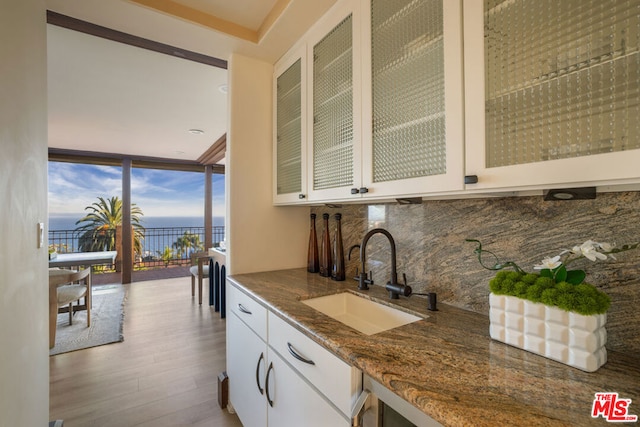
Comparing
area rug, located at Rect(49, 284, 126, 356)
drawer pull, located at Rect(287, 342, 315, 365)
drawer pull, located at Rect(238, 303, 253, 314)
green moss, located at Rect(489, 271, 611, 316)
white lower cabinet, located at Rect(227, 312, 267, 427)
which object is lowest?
area rug, located at Rect(49, 284, 126, 356)

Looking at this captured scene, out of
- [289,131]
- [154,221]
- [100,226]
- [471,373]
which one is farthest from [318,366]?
[154,221]

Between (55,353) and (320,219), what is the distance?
286 cm

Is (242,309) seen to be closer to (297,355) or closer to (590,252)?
(297,355)

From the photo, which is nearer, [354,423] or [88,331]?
[354,423]

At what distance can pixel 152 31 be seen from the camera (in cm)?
167

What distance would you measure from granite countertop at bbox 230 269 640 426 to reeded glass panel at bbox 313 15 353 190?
2.38 ft

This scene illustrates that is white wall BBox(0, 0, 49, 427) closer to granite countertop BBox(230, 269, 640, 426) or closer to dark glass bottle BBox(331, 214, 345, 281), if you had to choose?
granite countertop BBox(230, 269, 640, 426)

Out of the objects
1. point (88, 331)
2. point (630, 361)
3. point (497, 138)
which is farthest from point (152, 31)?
point (88, 331)

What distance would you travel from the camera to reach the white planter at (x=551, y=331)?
726 millimetres

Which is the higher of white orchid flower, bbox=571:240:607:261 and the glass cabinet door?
the glass cabinet door

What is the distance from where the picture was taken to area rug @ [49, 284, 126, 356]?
2.87 meters

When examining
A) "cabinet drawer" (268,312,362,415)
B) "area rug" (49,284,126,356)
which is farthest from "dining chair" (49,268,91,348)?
"cabinet drawer" (268,312,362,415)

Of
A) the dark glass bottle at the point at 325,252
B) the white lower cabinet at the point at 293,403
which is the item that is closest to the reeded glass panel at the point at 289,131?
the dark glass bottle at the point at 325,252

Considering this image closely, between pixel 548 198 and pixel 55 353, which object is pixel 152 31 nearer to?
pixel 548 198
